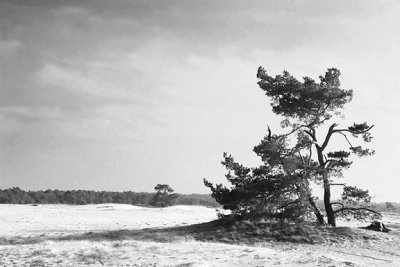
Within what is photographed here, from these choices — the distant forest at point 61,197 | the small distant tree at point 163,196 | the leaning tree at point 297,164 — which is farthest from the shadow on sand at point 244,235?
the distant forest at point 61,197

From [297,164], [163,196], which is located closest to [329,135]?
[297,164]

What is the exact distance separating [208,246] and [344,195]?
975 centimetres

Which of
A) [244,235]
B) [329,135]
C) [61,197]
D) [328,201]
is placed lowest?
[244,235]

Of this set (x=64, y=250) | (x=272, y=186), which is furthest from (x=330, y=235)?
(x=64, y=250)

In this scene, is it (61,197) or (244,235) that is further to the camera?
(61,197)

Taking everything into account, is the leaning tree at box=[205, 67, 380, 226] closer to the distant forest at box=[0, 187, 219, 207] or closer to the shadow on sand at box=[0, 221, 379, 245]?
the shadow on sand at box=[0, 221, 379, 245]

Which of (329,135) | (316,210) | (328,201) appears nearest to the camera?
(316,210)

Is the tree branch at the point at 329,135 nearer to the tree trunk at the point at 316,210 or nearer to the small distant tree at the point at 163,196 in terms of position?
the tree trunk at the point at 316,210

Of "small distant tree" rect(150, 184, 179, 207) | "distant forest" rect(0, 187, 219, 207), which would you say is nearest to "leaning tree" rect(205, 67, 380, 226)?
"small distant tree" rect(150, 184, 179, 207)

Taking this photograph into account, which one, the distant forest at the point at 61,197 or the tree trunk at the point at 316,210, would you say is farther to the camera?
the distant forest at the point at 61,197

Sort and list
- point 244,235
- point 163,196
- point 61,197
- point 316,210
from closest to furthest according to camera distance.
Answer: point 244,235, point 316,210, point 163,196, point 61,197

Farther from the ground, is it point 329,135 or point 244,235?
point 329,135

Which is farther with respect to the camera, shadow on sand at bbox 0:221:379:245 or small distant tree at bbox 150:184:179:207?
small distant tree at bbox 150:184:179:207

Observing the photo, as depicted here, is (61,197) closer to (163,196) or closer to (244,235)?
(163,196)
